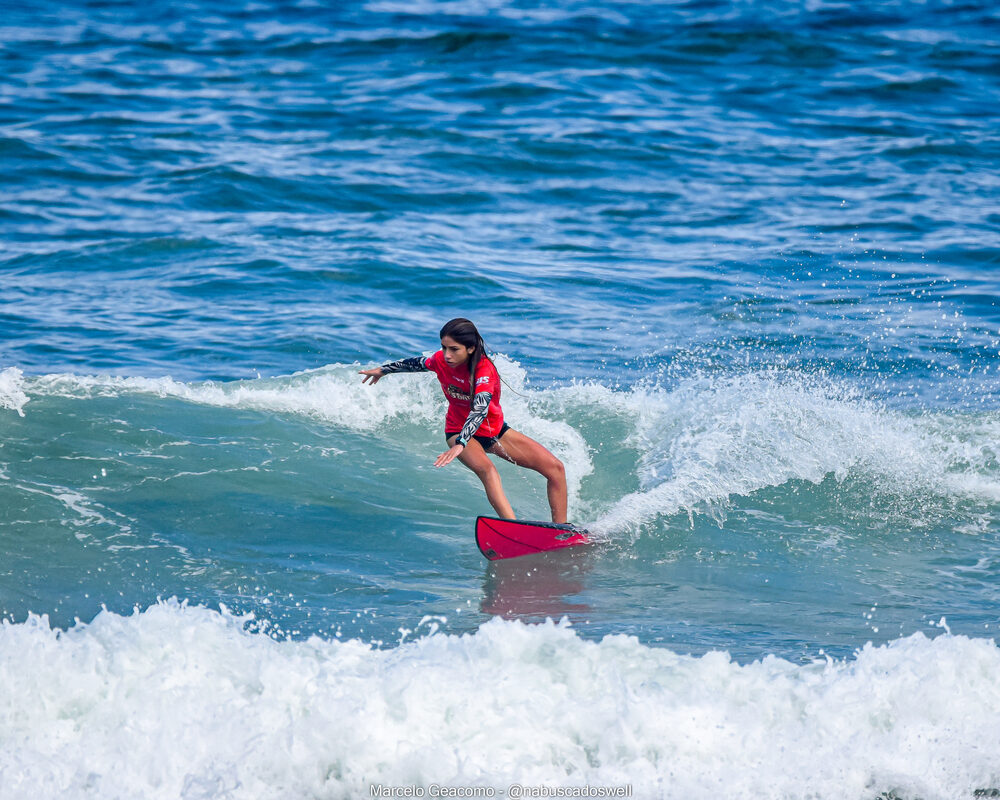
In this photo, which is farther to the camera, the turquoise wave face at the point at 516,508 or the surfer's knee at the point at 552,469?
the surfer's knee at the point at 552,469

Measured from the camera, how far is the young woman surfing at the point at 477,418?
7.11 m

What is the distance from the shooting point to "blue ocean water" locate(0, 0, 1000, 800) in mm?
4922

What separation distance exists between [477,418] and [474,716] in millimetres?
2667

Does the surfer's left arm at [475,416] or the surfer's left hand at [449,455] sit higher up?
the surfer's left arm at [475,416]

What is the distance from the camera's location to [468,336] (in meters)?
7.09

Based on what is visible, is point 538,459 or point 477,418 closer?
point 477,418

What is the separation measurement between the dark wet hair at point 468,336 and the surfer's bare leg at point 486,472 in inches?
21.6

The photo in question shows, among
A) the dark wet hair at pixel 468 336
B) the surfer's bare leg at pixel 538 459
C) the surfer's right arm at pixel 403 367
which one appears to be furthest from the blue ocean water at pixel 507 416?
the dark wet hair at pixel 468 336

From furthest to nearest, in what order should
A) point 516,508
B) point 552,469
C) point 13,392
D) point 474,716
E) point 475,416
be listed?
point 13,392
point 516,508
point 552,469
point 475,416
point 474,716

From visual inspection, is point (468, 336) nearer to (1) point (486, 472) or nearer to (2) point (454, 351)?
(2) point (454, 351)

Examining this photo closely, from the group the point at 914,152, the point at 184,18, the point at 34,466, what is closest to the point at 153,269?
the point at 34,466

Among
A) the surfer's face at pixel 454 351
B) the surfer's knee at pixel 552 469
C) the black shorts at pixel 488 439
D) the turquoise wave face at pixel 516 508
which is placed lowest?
the turquoise wave face at pixel 516 508

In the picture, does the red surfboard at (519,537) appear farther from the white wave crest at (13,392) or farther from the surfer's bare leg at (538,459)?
the white wave crest at (13,392)

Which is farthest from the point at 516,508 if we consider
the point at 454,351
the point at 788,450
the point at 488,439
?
the point at 788,450
